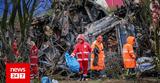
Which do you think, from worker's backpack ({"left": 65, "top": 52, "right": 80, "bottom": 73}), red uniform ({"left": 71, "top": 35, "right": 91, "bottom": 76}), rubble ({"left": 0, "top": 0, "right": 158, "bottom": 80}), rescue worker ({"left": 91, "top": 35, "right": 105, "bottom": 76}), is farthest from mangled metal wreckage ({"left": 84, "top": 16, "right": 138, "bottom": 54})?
red uniform ({"left": 71, "top": 35, "right": 91, "bottom": 76})

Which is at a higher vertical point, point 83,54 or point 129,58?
point 83,54

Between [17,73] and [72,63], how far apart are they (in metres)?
9.83

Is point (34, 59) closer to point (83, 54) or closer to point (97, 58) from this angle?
point (83, 54)

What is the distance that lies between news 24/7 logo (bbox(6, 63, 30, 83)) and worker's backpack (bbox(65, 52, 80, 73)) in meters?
9.53

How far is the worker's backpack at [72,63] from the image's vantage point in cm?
2108

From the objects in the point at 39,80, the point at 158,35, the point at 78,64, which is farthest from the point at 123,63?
the point at 39,80

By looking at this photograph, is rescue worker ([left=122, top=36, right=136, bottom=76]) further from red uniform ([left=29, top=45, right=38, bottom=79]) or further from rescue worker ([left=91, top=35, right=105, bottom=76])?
red uniform ([left=29, top=45, right=38, bottom=79])

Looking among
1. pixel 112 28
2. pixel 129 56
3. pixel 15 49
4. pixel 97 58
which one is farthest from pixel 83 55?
pixel 15 49

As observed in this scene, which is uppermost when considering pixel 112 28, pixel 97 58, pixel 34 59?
pixel 112 28

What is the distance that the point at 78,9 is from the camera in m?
26.2

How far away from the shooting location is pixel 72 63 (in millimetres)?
21312

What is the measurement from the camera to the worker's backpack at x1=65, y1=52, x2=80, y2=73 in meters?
21.1

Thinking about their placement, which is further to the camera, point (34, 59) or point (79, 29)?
point (79, 29)

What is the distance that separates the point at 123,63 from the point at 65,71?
2.28 m
